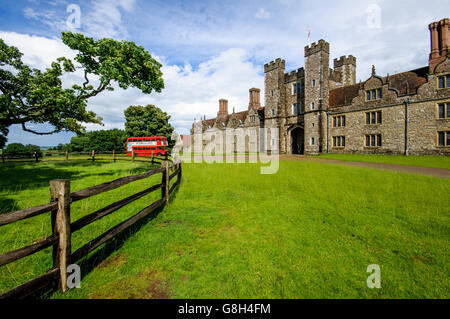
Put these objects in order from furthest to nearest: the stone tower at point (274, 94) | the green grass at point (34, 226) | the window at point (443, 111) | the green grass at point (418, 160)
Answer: the stone tower at point (274, 94)
the window at point (443, 111)
the green grass at point (418, 160)
the green grass at point (34, 226)

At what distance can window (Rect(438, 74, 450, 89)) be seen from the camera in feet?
66.5

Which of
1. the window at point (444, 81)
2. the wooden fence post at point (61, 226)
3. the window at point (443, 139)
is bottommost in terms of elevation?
the wooden fence post at point (61, 226)

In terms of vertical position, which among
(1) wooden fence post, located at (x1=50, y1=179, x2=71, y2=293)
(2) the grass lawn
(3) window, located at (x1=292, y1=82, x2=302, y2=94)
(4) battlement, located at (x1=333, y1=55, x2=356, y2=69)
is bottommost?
(2) the grass lawn

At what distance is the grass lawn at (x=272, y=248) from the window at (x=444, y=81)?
2095 centimetres

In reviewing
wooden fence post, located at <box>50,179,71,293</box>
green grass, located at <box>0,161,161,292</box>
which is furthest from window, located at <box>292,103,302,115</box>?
wooden fence post, located at <box>50,179,71,293</box>

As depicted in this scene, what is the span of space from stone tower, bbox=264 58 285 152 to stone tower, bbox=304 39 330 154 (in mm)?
5193

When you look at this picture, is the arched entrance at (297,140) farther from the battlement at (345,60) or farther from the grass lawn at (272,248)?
the grass lawn at (272,248)

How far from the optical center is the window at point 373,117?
24828 mm

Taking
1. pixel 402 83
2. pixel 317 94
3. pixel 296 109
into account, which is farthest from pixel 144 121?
pixel 402 83

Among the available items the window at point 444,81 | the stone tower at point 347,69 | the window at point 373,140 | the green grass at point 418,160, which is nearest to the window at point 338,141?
the window at point 373,140

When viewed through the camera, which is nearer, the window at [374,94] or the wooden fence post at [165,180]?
the wooden fence post at [165,180]

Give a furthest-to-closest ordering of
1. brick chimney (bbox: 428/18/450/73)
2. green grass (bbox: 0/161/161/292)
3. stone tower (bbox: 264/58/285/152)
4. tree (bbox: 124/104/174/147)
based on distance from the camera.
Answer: tree (bbox: 124/104/174/147), stone tower (bbox: 264/58/285/152), brick chimney (bbox: 428/18/450/73), green grass (bbox: 0/161/161/292)

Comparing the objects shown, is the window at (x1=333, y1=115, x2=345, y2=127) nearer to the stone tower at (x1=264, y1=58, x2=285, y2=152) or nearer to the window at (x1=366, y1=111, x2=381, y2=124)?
the window at (x1=366, y1=111, x2=381, y2=124)
